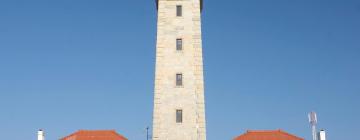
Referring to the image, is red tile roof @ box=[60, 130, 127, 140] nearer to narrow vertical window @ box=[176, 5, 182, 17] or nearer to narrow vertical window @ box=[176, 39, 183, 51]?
narrow vertical window @ box=[176, 39, 183, 51]

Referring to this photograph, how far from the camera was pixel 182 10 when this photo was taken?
130 ft

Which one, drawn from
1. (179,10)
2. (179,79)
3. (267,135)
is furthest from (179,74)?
(267,135)

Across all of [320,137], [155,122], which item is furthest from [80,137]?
[320,137]

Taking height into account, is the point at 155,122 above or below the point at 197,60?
below

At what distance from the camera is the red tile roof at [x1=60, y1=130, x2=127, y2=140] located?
55.5 metres

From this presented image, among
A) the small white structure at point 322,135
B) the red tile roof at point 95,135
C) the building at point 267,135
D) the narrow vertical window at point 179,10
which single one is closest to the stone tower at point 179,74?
the narrow vertical window at point 179,10

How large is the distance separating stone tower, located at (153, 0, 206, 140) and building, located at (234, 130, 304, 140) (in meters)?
21.0

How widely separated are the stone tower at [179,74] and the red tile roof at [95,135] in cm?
2002

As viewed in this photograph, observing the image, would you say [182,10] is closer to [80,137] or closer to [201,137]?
[201,137]

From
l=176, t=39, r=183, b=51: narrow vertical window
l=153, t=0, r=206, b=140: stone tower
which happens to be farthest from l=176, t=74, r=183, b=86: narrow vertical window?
l=176, t=39, r=183, b=51: narrow vertical window

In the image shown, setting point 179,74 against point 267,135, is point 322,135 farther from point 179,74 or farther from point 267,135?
point 179,74

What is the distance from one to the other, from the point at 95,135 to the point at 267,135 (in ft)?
64.3

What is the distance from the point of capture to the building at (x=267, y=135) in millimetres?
56094

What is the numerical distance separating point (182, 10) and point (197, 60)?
4.52 meters
